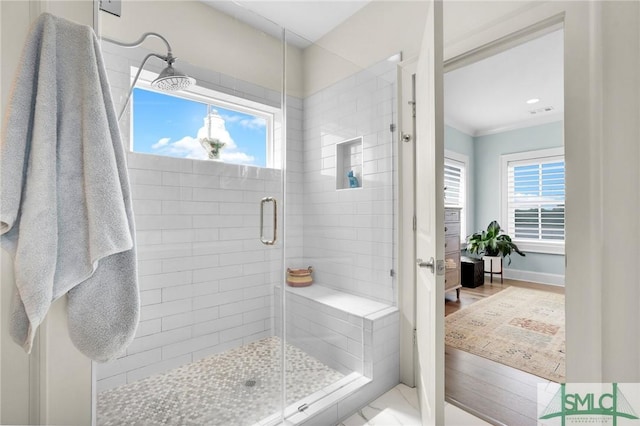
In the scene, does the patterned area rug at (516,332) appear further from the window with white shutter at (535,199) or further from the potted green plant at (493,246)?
the window with white shutter at (535,199)

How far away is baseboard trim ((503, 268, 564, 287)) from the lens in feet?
14.8

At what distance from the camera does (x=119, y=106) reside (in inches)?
61.1

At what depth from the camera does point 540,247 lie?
4.72 meters

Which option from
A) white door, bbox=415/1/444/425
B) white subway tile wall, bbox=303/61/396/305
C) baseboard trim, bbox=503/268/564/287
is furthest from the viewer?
baseboard trim, bbox=503/268/564/287

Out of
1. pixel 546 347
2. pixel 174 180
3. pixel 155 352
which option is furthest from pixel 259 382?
Answer: pixel 546 347

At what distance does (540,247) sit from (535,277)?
1.63 feet

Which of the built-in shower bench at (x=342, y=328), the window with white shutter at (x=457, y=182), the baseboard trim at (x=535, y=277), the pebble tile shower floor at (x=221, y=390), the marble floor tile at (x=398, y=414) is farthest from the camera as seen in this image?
the window with white shutter at (x=457, y=182)

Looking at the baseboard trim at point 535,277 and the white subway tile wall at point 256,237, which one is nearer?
the white subway tile wall at point 256,237

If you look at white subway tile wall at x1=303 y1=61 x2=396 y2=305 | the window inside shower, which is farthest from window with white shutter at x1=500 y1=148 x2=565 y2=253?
the window inside shower

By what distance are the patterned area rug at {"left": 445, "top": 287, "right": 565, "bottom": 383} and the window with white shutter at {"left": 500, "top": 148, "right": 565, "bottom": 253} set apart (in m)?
1.25

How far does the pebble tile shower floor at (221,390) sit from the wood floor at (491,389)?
2.61ft

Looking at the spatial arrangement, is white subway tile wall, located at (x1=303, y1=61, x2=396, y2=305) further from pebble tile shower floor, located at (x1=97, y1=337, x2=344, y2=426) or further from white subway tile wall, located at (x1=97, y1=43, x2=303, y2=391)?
pebble tile shower floor, located at (x1=97, y1=337, x2=344, y2=426)

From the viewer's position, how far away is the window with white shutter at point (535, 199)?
182 inches

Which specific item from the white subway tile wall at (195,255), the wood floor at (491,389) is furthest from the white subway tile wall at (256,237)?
the wood floor at (491,389)
